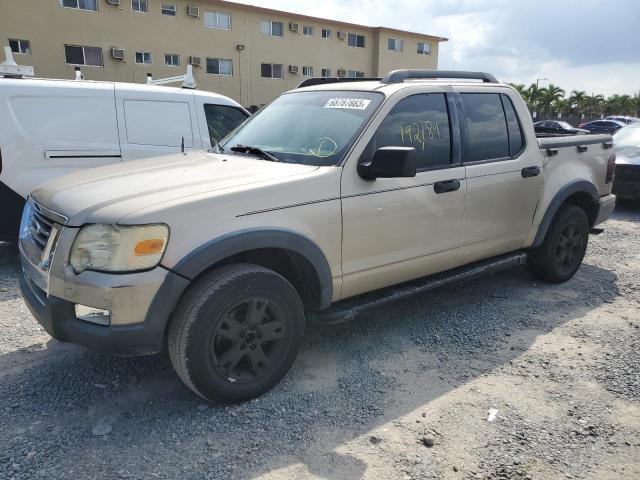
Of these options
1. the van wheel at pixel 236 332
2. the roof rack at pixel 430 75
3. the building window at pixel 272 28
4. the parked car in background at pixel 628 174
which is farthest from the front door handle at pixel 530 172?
the building window at pixel 272 28

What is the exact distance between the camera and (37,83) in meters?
5.36

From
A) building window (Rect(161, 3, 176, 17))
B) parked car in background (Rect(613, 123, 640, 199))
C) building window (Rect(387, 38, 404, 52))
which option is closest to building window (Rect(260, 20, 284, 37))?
building window (Rect(161, 3, 176, 17))

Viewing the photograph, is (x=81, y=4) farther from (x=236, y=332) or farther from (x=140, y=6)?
(x=236, y=332)

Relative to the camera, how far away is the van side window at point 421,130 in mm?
3453

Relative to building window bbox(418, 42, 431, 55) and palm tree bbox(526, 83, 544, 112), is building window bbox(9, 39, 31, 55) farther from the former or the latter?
palm tree bbox(526, 83, 544, 112)

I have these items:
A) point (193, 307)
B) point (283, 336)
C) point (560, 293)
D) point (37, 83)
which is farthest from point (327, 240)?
point (37, 83)

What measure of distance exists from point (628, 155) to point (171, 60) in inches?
890

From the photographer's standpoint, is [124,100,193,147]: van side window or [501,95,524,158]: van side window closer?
[501,95,524,158]: van side window

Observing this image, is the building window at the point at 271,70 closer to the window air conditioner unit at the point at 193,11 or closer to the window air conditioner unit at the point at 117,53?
the window air conditioner unit at the point at 193,11

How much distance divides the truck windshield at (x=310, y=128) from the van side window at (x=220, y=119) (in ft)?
8.60

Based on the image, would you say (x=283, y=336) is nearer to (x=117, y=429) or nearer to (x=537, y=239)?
(x=117, y=429)

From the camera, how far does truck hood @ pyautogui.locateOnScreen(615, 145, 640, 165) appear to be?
884cm

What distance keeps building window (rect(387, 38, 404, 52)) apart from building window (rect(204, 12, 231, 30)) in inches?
496

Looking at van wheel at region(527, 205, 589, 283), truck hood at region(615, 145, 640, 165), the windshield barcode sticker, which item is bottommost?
van wheel at region(527, 205, 589, 283)
